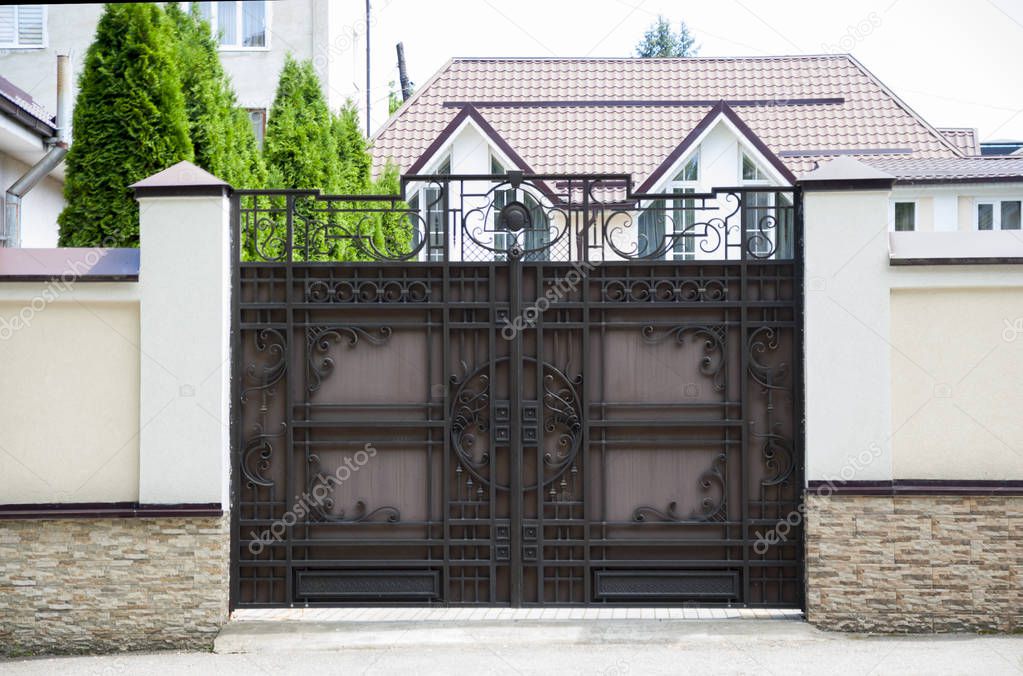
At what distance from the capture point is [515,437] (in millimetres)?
6645

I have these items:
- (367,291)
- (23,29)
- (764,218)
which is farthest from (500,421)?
(23,29)

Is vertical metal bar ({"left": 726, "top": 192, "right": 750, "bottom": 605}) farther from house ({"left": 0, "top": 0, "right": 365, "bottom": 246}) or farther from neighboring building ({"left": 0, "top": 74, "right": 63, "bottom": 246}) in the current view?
house ({"left": 0, "top": 0, "right": 365, "bottom": 246})

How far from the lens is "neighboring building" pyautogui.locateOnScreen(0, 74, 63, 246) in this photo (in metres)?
10.7

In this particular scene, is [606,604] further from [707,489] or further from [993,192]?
[993,192]

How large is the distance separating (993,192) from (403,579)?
18047mm

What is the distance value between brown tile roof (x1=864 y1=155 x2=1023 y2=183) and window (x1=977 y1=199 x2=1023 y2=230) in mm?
656

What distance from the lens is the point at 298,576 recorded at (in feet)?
22.1

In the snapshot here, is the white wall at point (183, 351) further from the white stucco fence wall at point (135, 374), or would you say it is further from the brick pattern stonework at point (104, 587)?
the brick pattern stonework at point (104, 587)

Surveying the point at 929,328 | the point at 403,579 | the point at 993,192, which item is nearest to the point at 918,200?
the point at 993,192

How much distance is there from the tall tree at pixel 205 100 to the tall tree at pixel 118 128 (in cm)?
40

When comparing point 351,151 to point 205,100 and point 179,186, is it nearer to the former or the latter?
point 205,100

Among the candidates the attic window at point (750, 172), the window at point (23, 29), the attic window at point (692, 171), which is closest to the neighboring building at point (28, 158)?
the window at point (23, 29)

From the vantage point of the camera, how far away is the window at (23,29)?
1933 cm

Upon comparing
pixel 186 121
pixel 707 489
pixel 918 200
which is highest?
pixel 918 200
